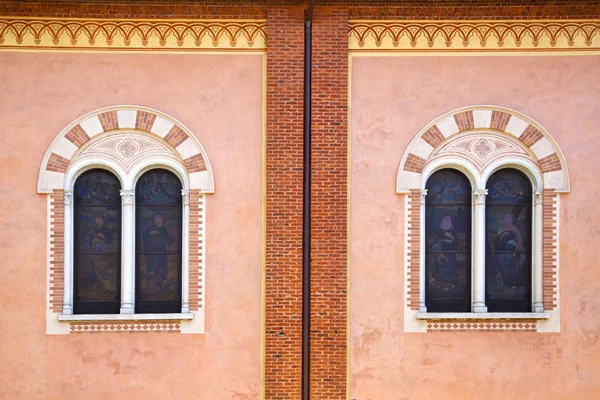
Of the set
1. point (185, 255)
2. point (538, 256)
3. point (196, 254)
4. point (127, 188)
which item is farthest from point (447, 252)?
point (127, 188)

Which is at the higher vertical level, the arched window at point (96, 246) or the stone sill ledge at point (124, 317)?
the arched window at point (96, 246)

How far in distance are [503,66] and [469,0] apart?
119 centimetres

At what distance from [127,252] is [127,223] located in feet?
1.51

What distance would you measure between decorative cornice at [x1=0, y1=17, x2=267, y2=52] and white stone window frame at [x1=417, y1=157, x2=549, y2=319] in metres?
3.56

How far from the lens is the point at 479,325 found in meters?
10.5

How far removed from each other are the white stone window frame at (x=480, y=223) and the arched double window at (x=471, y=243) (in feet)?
0.34

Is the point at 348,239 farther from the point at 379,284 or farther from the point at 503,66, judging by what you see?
the point at 503,66

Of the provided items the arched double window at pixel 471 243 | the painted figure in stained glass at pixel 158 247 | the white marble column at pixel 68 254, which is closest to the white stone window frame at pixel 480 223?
the arched double window at pixel 471 243

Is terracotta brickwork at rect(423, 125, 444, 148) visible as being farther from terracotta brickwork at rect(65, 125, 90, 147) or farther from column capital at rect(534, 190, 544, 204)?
terracotta brickwork at rect(65, 125, 90, 147)

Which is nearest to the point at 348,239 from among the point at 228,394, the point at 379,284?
the point at 379,284

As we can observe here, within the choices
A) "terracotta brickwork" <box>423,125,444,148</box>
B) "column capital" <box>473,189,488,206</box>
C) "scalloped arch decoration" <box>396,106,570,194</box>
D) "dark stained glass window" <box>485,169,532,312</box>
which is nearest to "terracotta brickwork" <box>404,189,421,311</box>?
"scalloped arch decoration" <box>396,106,570,194</box>

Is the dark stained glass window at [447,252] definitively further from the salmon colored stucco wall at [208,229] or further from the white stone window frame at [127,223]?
the white stone window frame at [127,223]

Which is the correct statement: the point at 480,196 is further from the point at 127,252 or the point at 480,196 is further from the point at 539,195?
the point at 127,252

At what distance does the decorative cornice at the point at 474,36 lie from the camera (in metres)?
10.6
